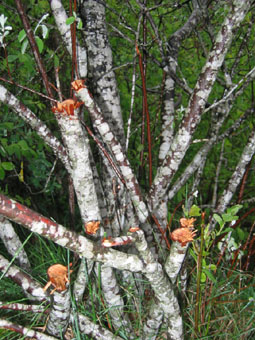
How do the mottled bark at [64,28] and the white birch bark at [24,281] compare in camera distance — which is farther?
the mottled bark at [64,28]

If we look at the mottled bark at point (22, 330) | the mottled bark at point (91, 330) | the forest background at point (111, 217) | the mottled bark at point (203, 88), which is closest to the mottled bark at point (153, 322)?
the forest background at point (111, 217)

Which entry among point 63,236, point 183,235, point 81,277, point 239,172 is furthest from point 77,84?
point 239,172

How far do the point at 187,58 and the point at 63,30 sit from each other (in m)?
1.98

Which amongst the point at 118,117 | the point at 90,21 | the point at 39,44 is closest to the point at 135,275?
the point at 118,117

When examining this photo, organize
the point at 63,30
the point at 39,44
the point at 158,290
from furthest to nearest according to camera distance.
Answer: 1. the point at 63,30
2. the point at 39,44
3. the point at 158,290

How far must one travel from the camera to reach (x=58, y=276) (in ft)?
3.39

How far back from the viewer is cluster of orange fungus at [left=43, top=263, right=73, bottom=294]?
102cm

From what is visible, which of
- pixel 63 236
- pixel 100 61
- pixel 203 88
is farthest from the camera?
pixel 100 61

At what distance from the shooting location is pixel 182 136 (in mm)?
1466

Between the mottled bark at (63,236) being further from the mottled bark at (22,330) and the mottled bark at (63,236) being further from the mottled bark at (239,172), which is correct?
the mottled bark at (239,172)

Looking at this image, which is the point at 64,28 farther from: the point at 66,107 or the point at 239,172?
the point at 239,172

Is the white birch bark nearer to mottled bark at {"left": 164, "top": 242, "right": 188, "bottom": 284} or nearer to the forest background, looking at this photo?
the forest background

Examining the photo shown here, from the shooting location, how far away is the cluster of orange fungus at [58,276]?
3.35ft

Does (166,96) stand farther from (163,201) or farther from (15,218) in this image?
(15,218)
